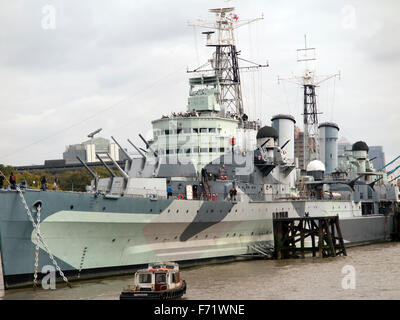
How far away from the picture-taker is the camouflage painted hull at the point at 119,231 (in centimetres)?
2252

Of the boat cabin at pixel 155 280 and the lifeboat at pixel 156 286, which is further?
the boat cabin at pixel 155 280

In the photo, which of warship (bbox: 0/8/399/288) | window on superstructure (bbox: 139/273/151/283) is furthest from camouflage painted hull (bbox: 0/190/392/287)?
window on superstructure (bbox: 139/273/151/283)

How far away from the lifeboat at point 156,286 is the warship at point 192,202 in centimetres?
410

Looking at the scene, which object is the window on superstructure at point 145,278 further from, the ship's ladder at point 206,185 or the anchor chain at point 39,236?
the ship's ladder at point 206,185

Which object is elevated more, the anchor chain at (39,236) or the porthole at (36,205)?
the porthole at (36,205)

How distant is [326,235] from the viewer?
1374 inches

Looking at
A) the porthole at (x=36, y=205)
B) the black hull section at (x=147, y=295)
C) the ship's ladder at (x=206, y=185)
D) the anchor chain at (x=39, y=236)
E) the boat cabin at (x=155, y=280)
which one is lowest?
the black hull section at (x=147, y=295)

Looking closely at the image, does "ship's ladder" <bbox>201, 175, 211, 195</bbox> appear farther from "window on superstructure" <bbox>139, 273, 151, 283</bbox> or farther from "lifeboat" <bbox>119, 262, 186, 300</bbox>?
"window on superstructure" <bbox>139, 273, 151, 283</bbox>

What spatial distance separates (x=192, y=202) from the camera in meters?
28.8

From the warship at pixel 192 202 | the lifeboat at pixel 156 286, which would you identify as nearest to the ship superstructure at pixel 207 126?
the warship at pixel 192 202

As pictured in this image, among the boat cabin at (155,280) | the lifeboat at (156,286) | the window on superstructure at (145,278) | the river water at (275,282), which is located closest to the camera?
the lifeboat at (156,286)

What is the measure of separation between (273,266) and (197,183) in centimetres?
580

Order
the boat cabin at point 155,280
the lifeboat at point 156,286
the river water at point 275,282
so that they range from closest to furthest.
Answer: the lifeboat at point 156,286, the boat cabin at point 155,280, the river water at point 275,282
